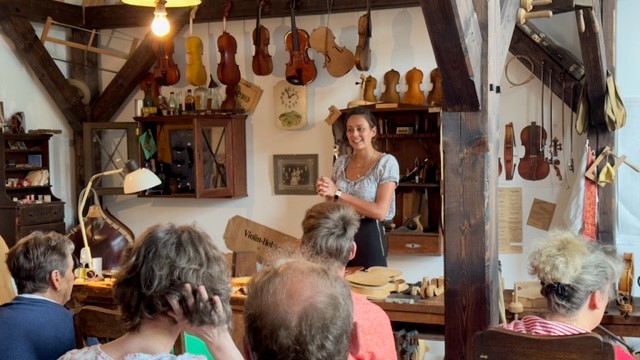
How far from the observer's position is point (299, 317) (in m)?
1.24

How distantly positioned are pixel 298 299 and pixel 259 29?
469cm

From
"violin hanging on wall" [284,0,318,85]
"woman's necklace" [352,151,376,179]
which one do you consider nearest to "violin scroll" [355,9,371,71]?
"violin hanging on wall" [284,0,318,85]

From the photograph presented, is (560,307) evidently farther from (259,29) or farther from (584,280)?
(259,29)

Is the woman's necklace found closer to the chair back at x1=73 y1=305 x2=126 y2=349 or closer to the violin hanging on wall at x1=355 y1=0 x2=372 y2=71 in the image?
the violin hanging on wall at x1=355 y1=0 x2=372 y2=71

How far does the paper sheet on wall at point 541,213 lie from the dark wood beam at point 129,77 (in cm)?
321

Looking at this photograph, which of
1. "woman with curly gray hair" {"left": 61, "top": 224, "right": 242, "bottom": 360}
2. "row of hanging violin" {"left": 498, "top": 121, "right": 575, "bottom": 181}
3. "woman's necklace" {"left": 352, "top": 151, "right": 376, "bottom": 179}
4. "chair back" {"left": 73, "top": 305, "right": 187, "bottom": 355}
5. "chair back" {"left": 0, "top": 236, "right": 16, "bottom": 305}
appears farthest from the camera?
"row of hanging violin" {"left": 498, "top": 121, "right": 575, "bottom": 181}

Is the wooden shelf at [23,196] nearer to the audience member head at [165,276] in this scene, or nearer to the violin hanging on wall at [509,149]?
the violin hanging on wall at [509,149]

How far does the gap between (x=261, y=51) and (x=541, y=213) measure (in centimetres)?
247

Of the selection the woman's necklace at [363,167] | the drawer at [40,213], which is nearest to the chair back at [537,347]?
the woman's necklace at [363,167]

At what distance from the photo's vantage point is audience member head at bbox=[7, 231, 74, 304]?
2.74 meters

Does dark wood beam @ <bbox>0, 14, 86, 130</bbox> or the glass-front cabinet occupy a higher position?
dark wood beam @ <bbox>0, 14, 86, 130</bbox>

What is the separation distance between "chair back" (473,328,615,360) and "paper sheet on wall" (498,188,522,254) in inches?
138

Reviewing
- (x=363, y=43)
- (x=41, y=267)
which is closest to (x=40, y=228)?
(x=363, y=43)

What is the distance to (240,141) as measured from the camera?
19.9ft
